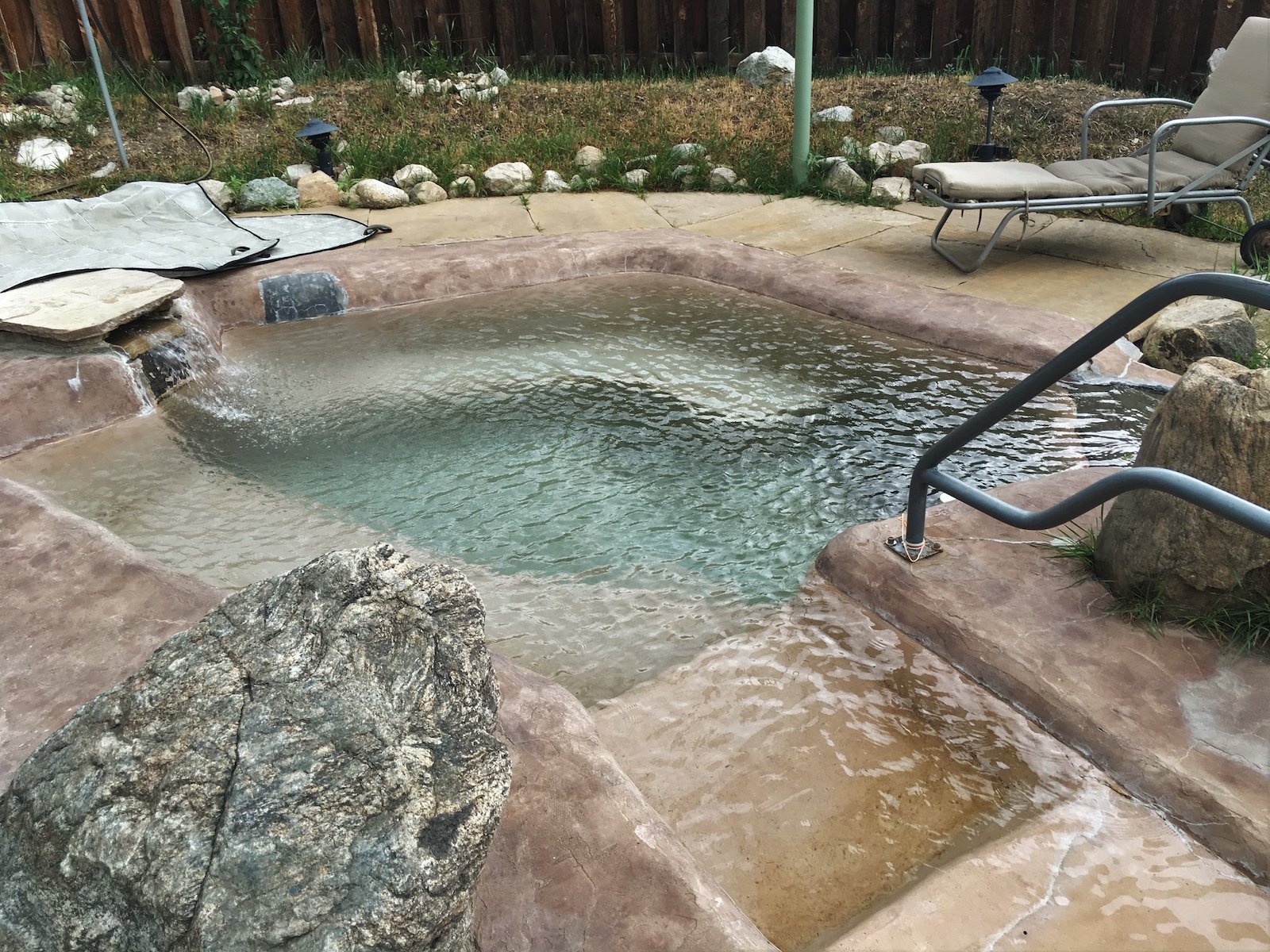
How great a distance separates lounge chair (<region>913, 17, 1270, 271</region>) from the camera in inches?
188

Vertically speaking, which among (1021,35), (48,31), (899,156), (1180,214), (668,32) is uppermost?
(48,31)

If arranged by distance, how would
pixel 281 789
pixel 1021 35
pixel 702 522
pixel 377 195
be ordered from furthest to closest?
1. pixel 1021 35
2. pixel 377 195
3. pixel 702 522
4. pixel 281 789

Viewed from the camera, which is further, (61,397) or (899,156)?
(899,156)

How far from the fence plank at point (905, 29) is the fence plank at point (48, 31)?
7.61 meters

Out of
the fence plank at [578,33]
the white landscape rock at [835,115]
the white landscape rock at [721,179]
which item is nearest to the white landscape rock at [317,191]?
the white landscape rock at [721,179]

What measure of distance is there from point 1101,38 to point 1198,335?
5742 millimetres

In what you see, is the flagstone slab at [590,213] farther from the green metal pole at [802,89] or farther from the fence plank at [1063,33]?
the fence plank at [1063,33]

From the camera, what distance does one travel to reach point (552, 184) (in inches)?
273

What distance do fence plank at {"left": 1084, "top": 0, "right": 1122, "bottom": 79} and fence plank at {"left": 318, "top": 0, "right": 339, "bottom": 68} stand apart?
689 cm

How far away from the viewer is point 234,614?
4.63 ft

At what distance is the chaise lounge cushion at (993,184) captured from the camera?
4.78 metres

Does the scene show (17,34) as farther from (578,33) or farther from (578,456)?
(578,456)

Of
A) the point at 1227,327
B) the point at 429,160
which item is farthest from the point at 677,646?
the point at 429,160

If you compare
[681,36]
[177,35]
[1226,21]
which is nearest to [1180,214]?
[1226,21]
